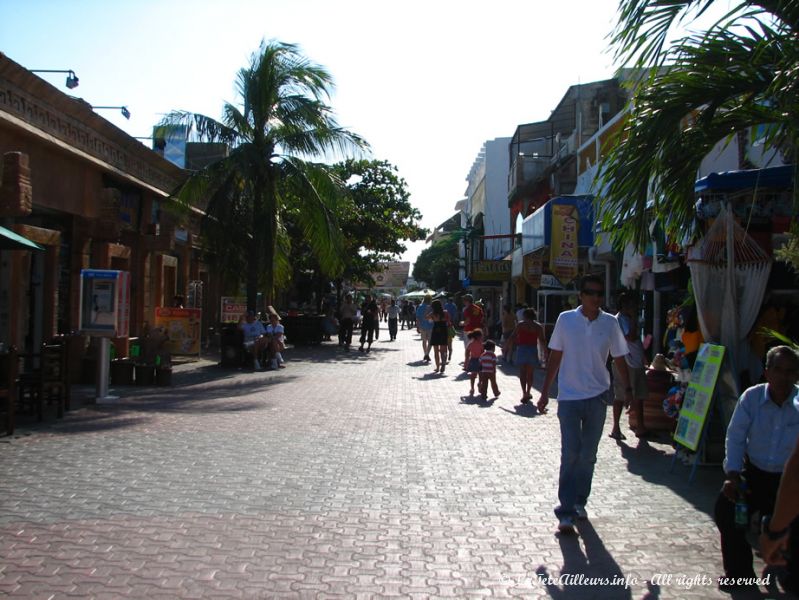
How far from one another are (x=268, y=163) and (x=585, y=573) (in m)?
15.6

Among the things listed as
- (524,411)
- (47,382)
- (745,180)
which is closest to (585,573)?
(745,180)

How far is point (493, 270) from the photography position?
35.2m

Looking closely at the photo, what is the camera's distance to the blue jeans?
5816 millimetres

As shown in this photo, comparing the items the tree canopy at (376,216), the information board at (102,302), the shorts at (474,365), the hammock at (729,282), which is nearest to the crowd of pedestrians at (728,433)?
the hammock at (729,282)

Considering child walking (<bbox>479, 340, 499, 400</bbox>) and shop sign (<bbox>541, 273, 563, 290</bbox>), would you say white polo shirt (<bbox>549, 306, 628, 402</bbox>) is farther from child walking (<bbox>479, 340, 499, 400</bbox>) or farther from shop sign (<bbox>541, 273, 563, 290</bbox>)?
shop sign (<bbox>541, 273, 563, 290</bbox>)

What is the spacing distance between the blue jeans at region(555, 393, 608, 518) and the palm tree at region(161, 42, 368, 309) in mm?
13618

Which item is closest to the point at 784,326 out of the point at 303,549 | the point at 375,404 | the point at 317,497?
the point at 317,497

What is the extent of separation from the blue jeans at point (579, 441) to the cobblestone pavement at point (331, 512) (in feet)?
1.14

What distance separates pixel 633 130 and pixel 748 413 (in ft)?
10.2

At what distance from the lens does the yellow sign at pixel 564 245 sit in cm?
1788

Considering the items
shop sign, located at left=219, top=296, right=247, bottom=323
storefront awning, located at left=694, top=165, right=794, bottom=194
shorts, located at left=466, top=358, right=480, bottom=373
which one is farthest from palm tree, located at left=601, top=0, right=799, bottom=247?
shop sign, located at left=219, top=296, right=247, bottom=323

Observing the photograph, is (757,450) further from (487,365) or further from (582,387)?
(487,365)

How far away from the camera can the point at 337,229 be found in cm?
1936

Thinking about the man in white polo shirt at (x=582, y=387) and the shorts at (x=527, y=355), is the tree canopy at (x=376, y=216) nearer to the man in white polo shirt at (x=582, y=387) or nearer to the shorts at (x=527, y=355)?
the shorts at (x=527, y=355)
